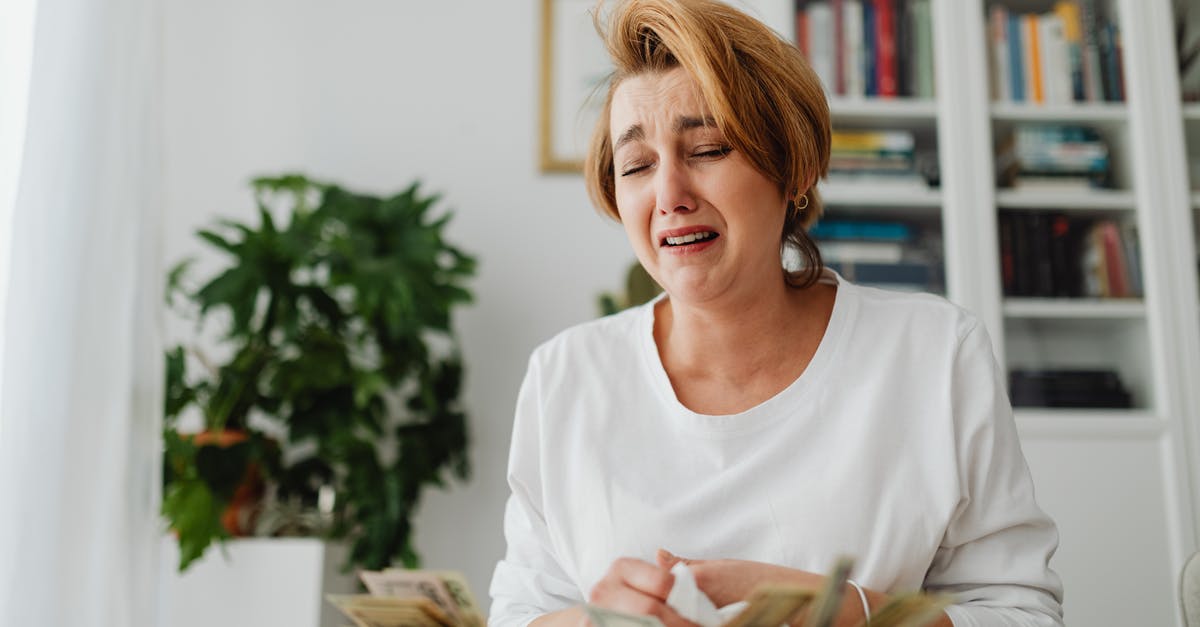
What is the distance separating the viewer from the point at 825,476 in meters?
0.98

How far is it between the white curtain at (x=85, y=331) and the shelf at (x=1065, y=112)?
6.14 ft

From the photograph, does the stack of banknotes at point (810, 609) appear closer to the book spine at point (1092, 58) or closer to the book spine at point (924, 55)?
the book spine at point (924, 55)

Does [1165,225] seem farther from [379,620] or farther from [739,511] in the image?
[379,620]

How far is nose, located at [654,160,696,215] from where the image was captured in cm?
100

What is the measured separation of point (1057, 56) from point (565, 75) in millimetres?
1275

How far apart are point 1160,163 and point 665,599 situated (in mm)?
1897

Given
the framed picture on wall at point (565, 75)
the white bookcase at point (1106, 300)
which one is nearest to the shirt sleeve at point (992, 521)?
the white bookcase at point (1106, 300)

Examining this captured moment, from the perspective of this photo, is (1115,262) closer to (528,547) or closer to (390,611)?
(528,547)

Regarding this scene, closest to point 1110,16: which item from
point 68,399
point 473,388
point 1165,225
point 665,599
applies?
point 1165,225

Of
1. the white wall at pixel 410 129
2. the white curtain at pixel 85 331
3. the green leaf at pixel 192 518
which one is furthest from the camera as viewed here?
the white wall at pixel 410 129

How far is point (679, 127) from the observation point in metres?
1.02

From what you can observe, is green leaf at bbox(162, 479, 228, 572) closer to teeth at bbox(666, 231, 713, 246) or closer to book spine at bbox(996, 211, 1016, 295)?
teeth at bbox(666, 231, 713, 246)

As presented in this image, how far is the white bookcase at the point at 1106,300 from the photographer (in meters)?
1.97

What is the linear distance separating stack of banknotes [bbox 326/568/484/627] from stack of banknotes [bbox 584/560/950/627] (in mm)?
349
